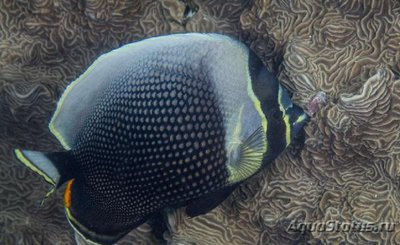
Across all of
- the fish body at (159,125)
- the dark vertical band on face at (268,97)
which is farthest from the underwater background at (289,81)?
the fish body at (159,125)

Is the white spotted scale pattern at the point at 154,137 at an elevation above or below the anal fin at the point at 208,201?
above

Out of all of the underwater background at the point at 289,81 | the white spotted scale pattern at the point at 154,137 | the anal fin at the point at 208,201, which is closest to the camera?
the white spotted scale pattern at the point at 154,137

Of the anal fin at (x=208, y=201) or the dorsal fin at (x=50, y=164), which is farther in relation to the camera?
the anal fin at (x=208, y=201)

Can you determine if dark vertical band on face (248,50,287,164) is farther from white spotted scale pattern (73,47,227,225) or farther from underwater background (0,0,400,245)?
underwater background (0,0,400,245)

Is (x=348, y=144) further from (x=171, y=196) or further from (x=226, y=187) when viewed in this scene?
(x=171, y=196)

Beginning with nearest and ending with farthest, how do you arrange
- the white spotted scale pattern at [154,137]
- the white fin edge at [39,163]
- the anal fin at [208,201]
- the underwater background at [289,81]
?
the white fin edge at [39,163] < the white spotted scale pattern at [154,137] < the anal fin at [208,201] < the underwater background at [289,81]

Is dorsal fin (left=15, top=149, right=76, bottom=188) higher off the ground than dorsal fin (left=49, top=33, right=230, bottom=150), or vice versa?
dorsal fin (left=49, top=33, right=230, bottom=150)

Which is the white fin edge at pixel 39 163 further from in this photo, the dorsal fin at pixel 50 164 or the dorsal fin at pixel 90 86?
the dorsal fin at pixel 90 86

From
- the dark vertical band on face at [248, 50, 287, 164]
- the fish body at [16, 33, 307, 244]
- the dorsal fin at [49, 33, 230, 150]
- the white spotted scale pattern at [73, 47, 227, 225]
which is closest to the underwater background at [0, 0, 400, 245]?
the dark vertical band on face at [248, 50, 287, 164]
